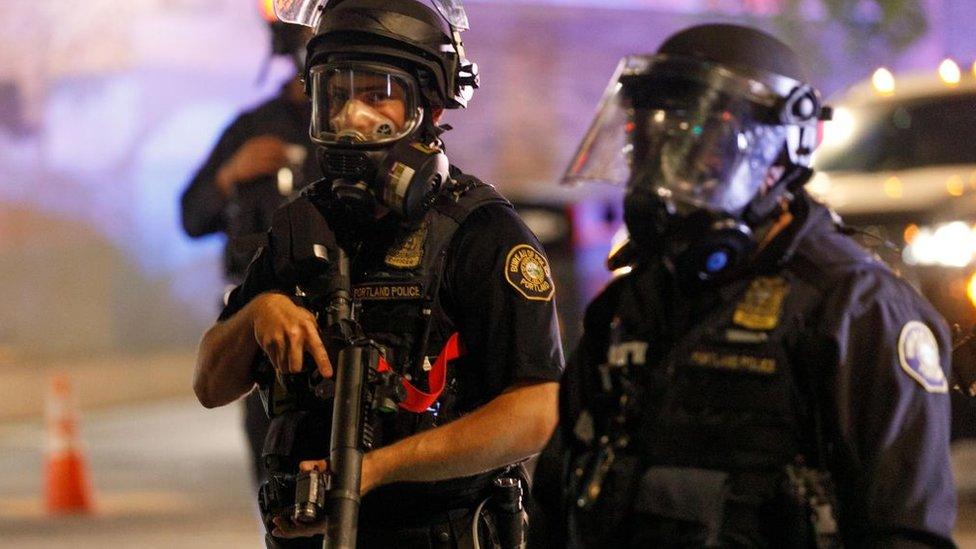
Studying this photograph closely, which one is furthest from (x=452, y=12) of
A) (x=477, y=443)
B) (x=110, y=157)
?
(x=110, y=157)

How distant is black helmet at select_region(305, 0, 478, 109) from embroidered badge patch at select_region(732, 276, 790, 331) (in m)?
1.14

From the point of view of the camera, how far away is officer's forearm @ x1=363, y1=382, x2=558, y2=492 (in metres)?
3.36

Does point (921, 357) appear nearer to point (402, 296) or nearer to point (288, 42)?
point (402, 296)

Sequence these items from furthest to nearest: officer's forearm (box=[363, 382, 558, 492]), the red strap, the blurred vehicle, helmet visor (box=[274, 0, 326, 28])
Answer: the blurred vehicle
helmet visor (box=[274, 0, 326, 28])
the red strap
officer's forearm (box=[363, 382, 558, 492])

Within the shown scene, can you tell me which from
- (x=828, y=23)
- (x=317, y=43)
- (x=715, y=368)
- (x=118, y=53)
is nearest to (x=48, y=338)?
(x=118, y=53)

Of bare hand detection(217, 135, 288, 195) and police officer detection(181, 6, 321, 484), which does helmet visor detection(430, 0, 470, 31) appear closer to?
police officer detection(181, 6, 321, 484)

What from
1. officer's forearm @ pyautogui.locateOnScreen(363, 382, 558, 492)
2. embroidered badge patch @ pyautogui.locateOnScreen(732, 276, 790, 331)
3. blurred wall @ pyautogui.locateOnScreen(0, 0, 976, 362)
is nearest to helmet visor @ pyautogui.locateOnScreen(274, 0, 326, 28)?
officer's forearm @ pyautogui.locateOnScreen(363, 382, 558, 492)

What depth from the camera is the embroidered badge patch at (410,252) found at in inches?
139

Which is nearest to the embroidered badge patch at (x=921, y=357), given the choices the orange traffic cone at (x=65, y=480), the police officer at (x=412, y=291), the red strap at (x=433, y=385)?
the police officer at (x=412, y=291)

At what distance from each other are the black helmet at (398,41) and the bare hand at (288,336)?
54 cm

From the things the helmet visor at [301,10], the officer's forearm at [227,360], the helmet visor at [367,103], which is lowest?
the officer's forearm at [227,360]

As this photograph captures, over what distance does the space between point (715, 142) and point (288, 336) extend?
100cm

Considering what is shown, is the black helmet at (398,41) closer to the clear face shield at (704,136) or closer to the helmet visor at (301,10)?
the helmet visor at (301,10)

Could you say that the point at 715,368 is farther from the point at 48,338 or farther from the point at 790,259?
the point at 48,338
